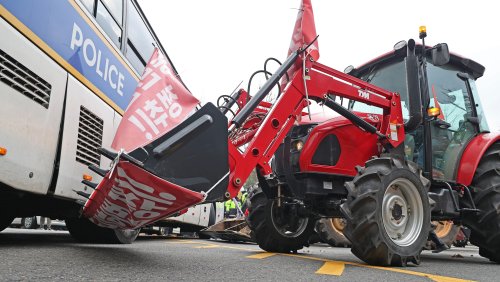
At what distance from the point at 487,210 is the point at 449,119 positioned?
1352 millimetres

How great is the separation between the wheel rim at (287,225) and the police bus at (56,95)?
2.25 m

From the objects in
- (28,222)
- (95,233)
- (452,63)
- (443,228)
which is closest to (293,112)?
(452,63)

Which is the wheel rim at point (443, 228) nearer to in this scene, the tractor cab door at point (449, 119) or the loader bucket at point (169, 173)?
the tractor cab door at point (449, 119)

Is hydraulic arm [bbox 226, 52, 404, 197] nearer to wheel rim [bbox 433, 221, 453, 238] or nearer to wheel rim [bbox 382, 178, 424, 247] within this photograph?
wheel rim [bbox 382, 178, 424, 247]

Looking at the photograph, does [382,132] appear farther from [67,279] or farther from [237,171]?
[67,279]

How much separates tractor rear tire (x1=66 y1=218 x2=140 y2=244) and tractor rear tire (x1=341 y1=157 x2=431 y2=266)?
3.34 metres

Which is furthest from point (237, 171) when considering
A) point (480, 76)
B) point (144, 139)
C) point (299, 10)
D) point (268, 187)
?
point (480, 76)

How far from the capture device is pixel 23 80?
130 inches

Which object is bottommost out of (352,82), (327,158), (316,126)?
(327,158)

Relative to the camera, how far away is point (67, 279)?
2367 millimetres

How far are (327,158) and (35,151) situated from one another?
125 inches

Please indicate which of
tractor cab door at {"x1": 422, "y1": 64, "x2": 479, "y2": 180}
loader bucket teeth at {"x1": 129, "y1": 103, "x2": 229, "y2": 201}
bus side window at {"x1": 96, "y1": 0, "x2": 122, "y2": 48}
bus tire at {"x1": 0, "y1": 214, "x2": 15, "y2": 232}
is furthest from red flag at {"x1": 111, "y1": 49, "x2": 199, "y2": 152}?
tractor cab door at {"x1": 422, "y1": 64, "x2": 479, "y2": 180}

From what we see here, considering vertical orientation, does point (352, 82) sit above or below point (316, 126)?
above

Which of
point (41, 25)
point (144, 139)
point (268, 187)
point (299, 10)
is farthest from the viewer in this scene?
point (268, 187)
